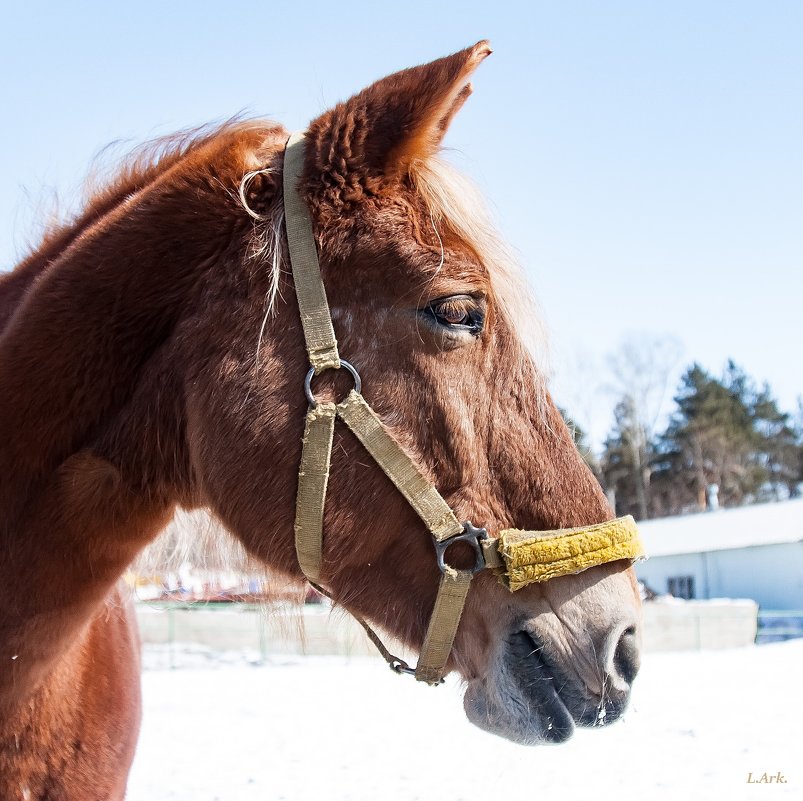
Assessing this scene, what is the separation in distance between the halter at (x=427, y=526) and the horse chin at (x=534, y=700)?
0.47 ft

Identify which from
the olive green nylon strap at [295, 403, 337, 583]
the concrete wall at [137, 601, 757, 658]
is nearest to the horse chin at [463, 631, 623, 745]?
the olive green nylon strap at [295, 403, 337, 583]

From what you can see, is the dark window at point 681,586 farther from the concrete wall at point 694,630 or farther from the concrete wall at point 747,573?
the concrete wall at point 694,630

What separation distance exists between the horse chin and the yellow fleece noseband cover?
0.52 feet

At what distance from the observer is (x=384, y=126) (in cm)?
219

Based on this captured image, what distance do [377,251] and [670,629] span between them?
15.9m

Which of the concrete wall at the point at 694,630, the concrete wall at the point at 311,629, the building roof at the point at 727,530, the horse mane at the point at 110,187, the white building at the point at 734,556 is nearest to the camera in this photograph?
the horse mane at the point at 110,187

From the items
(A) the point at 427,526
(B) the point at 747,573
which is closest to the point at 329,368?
(A) the point at 427,526

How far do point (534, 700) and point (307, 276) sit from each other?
1.20m

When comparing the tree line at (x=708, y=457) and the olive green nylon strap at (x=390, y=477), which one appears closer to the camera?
the olive green nylon strap at (x=390, y=477)

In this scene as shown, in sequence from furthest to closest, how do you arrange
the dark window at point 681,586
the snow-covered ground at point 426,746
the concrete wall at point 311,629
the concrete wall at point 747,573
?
the dark window at point 681,586 → the concrete wall at point 747,573 → the concrete wall at point 311,629 → the snow-covered ground at point 426,746

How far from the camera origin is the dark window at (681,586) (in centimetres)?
3338

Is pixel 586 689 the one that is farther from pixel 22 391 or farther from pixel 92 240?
pixel 92 240

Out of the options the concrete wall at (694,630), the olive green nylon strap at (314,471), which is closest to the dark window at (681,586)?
the concrete wall at (694,630)

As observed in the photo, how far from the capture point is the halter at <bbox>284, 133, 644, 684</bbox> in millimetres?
1972
